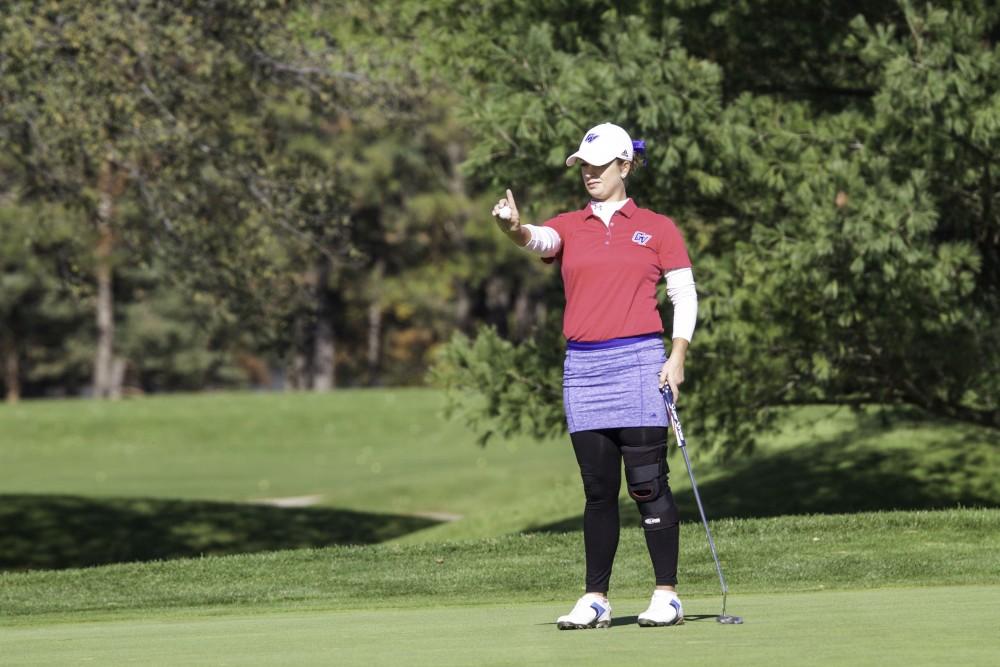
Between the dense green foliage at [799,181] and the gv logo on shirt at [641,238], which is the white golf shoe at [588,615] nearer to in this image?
the gv logo on shirt at [641,238]

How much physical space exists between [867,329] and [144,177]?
23.7 ft

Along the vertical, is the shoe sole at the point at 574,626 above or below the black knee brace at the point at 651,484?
below

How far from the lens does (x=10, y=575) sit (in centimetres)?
1254

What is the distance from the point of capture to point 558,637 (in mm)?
6621

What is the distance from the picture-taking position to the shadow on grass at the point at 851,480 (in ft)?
66.7

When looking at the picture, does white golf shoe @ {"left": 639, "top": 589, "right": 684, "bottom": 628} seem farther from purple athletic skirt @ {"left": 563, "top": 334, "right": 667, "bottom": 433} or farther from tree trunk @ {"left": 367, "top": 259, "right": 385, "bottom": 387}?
tree trunk @ {"left": 367, "top": 259, "right": 385, "bottom": 387}

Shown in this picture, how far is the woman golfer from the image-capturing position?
7.14 m

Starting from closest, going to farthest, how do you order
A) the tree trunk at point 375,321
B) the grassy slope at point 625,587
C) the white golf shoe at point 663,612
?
the grassy slope at point 625,587 < the white golf shoe at point 663,612 < the tree trunk at point 375,321

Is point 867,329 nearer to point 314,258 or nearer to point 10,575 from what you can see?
point 314,258

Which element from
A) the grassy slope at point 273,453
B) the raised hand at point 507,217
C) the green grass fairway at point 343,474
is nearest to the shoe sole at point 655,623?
the raised hand at point 507,217

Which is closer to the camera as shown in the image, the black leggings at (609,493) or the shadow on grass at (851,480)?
the black leggings at (609,493)

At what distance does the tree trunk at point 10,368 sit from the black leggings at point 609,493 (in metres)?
68.6

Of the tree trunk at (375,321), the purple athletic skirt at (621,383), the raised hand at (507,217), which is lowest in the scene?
the purple athletic skirt at (621,383)

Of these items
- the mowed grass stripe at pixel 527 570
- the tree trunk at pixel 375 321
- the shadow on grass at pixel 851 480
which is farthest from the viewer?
the tree trunk at pixel 375 321
